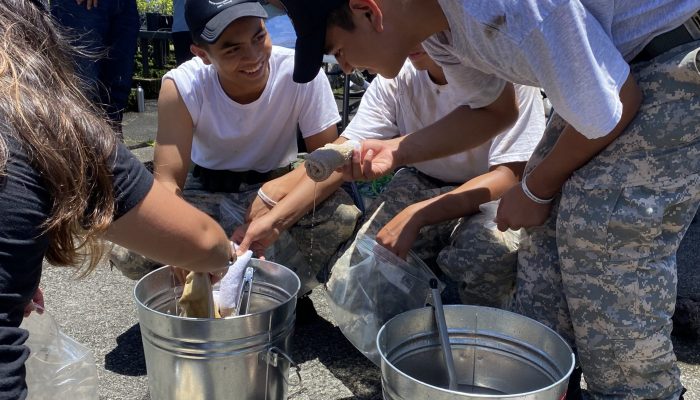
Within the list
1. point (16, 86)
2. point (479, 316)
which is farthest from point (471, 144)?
point (16, 86)

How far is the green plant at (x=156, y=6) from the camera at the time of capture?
7.87 metres

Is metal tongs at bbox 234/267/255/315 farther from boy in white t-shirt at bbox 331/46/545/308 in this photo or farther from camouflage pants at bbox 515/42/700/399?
camouflage pants at bbox 515/42/700/399

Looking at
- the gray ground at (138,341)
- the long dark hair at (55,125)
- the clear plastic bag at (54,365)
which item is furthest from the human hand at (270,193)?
the long dark hair at (55,125)

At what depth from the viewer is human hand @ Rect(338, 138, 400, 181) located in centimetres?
204

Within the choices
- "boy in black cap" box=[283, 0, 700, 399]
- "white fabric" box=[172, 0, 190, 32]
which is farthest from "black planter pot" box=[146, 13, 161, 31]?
"boy in black cap" box=[283, 0, 700, 399]

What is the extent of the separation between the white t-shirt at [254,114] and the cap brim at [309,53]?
101cm

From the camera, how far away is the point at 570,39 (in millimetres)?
1345

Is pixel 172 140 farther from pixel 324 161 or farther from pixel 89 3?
pixel 89 3

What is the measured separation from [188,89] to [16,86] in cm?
149

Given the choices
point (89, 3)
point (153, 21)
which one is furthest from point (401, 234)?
point (153, 21)

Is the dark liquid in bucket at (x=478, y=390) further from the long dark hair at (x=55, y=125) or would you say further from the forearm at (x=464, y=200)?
the long dark hair at (x=55, y=125)

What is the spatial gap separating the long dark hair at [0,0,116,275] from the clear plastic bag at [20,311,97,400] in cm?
60

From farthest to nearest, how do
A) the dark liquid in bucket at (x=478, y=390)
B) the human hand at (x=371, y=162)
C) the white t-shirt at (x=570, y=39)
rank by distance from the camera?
the human hand at (x=371, y=162) → the dark liquid in bucket at (x=478, y=390) → the white t-shirt at (x=570, y=39)

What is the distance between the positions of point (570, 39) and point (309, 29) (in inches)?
21.4
